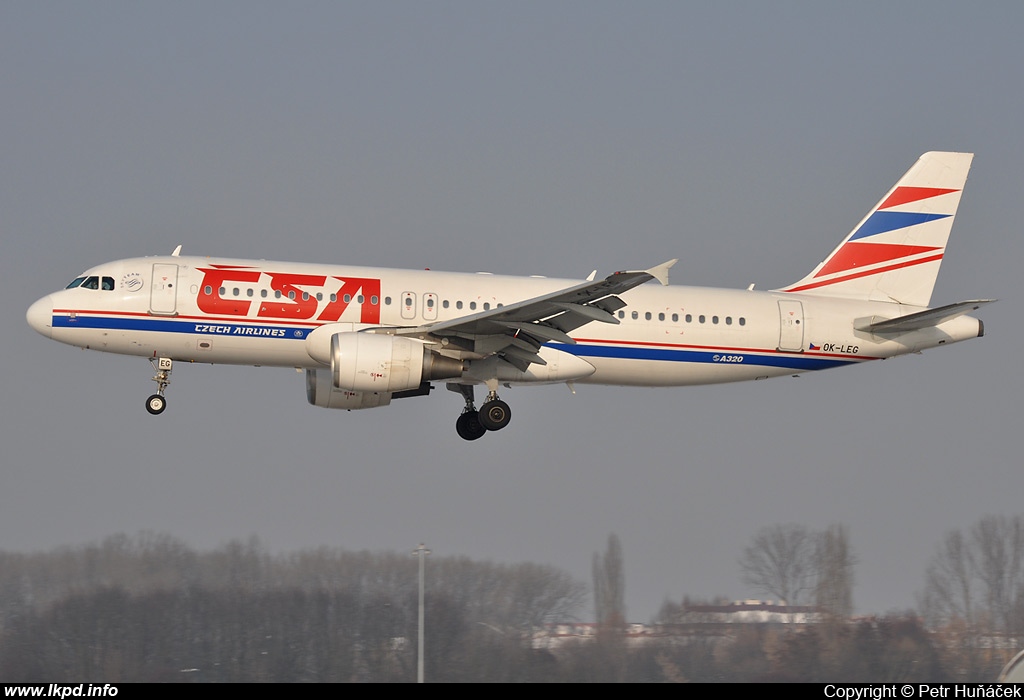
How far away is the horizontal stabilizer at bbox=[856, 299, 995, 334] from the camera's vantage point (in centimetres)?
3800

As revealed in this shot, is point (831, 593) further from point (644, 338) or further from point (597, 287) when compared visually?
point (597, 287)

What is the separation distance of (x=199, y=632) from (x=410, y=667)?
6.93m

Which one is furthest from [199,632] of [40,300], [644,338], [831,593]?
[831,593]

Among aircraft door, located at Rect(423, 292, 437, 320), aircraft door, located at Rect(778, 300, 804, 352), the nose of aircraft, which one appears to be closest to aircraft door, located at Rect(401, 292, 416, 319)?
aircraft door, located at Rect(423, 292, 437, 320)

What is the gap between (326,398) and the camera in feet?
132

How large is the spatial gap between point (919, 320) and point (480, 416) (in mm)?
12363

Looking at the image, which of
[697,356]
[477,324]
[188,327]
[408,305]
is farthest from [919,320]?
[188,327]

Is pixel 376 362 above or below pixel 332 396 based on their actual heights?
above

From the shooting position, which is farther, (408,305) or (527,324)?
(408,305)

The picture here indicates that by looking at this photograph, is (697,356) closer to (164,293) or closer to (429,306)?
(429,306)

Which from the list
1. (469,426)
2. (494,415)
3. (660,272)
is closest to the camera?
(660,272)

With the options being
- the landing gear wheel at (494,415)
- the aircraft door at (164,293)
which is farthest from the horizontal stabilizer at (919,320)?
the aircraft door at (164,293)

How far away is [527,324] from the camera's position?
119ft

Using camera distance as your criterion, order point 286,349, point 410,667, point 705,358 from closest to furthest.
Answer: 1. point 286,349
2. point 705,358
3. point 410,667
